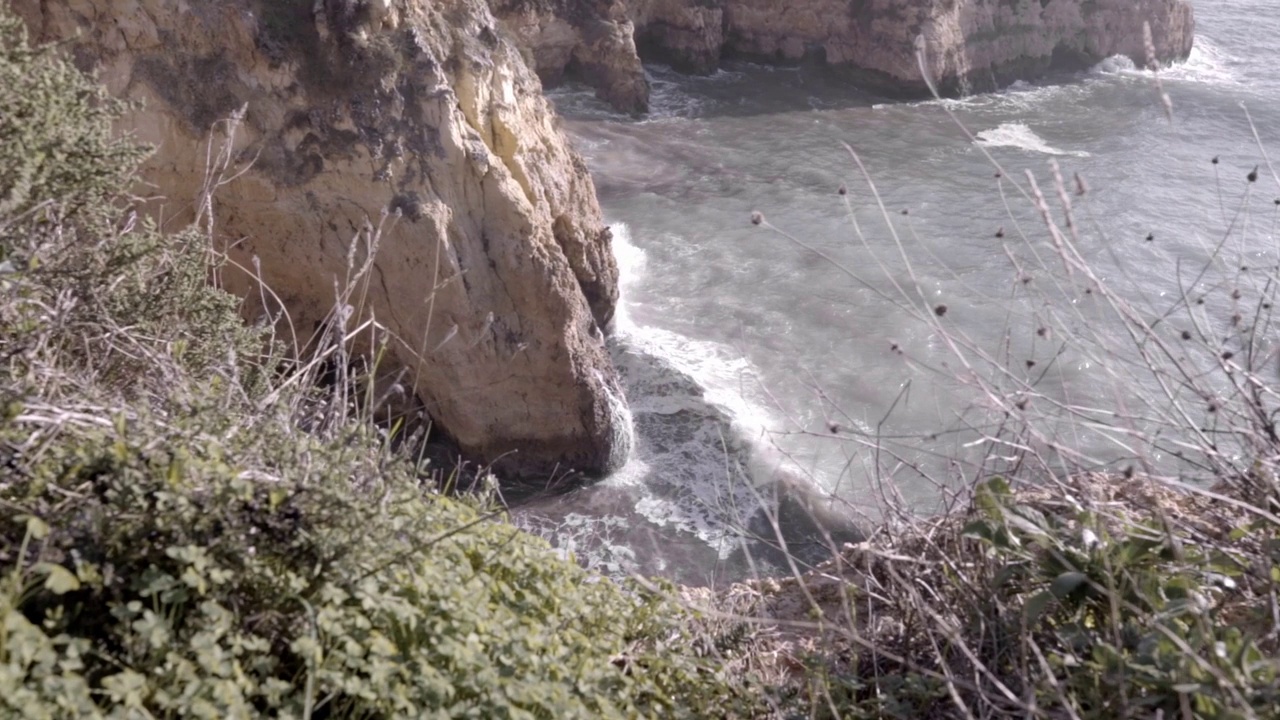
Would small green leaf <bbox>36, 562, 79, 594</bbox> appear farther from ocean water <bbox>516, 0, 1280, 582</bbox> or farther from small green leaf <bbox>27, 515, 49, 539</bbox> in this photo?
ocean water <bbox>516, 0, 1280, 582</bbox>

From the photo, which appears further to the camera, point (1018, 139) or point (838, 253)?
point (1018, 139)

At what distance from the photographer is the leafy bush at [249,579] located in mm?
2543

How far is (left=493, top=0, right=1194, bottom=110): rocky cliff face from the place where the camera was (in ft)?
77.9

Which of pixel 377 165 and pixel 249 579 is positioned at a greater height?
pixel 249 579

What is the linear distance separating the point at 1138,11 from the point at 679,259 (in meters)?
17.9

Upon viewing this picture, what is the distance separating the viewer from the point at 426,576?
3.03 meters

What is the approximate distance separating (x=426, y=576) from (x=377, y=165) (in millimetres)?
6878

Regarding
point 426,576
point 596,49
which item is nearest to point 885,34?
point 596,49

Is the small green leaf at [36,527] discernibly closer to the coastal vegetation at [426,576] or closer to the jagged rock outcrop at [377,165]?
the coastal vegetation at [426,576]

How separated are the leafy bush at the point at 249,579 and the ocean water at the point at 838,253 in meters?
0.77

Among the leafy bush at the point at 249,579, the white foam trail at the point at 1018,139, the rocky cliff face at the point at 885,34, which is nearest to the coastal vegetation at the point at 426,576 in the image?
the leafy bush at the point at 249,579

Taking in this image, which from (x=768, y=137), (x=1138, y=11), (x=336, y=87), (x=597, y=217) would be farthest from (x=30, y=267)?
(x=1138, y=11)

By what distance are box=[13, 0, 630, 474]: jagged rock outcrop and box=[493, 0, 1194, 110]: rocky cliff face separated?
14.3 metres

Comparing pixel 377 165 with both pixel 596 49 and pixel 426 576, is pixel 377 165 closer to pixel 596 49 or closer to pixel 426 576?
pixel 426 576
